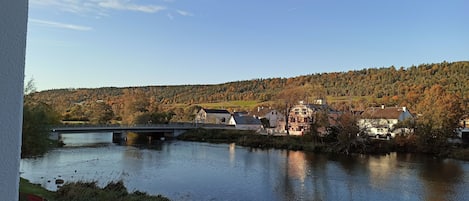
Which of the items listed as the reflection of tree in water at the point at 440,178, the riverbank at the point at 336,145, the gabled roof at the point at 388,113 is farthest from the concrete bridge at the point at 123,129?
the reflection of tree in water at the point at 440,178

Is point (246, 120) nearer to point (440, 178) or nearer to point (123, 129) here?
point (123, 129)

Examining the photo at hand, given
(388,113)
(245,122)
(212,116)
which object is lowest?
(245,122)

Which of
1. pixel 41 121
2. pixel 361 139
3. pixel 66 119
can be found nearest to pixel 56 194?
pixel 41 121

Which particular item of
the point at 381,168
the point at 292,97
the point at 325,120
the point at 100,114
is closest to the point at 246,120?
the point at 292,97

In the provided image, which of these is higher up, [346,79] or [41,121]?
[346,79]

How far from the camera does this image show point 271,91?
125688 millimetres

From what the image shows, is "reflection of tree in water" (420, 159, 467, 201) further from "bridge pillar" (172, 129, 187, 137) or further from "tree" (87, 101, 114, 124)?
"tree" (87, 101, 114, 124)

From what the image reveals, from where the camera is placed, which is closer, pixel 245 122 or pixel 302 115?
pixel 302 115

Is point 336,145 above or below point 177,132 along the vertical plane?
below

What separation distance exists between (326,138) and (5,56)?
41.7 metres

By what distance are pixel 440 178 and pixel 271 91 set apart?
102338 mm

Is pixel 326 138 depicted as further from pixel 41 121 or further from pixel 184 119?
pixel 184 119

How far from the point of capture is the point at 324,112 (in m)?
42.7

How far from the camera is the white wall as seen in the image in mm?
1290
